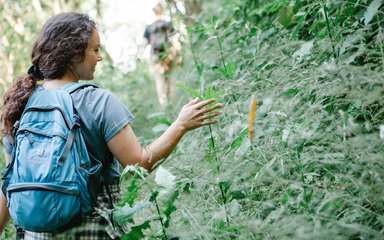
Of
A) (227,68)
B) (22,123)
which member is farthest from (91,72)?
(227,68)

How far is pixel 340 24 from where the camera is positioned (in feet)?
9.77

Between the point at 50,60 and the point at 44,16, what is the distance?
7.61 m

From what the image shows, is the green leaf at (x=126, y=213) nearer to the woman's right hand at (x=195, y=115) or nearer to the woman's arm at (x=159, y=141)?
the woman's arm at (x=159, y=141)

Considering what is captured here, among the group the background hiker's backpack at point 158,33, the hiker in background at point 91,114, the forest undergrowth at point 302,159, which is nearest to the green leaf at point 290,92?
the forest undergrowth at point 302,159

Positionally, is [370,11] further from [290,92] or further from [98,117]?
[98,117]

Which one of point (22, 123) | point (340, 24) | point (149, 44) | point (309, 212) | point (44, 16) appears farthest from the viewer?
point (44, 16)

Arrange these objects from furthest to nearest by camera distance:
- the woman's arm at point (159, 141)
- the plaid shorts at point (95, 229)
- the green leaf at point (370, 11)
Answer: the green leaf at point (370, 11) < the woman's arm at point (159, 141) < the plaid shorts at point (95, 229)

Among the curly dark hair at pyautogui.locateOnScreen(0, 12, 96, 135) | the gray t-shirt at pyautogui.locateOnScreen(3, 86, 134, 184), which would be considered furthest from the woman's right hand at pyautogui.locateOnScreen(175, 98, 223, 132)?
the curly dark hair at pyautogui.locateOnScreen(0, 12, 96, 135)

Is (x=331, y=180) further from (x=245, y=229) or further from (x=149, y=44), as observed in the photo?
(x=149, y=44)

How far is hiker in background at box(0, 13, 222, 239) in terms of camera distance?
2109 mm

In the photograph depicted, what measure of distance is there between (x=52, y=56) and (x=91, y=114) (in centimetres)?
42

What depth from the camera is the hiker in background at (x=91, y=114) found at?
2109 millimetres

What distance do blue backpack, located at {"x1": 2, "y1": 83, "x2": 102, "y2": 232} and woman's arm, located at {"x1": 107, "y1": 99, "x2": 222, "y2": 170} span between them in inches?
5.5

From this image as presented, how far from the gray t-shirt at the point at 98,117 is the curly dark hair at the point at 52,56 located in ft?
0.76
